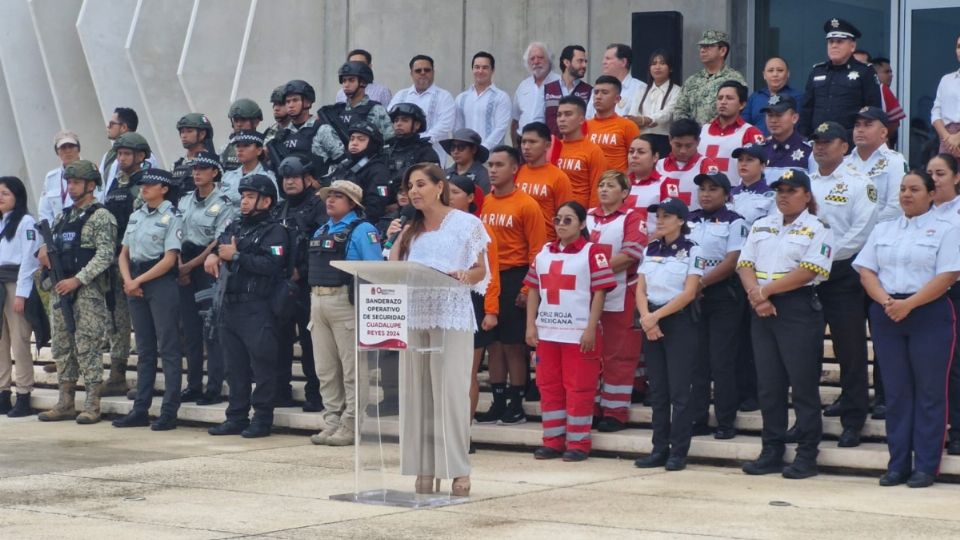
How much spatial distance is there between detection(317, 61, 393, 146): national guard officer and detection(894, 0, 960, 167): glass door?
5283 mm

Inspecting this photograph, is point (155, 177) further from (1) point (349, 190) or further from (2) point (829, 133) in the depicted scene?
(2) point (829, 133)

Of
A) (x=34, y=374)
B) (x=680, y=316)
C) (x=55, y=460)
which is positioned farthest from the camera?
(x=34, y=374)

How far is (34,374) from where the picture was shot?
13992 millimetres

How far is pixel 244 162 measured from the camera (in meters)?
12.2

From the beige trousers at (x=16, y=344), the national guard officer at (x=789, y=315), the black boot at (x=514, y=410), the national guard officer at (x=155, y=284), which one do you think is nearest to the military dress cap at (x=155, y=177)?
the national guard officer at (x=155, y=284)

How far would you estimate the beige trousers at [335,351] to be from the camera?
421 inches

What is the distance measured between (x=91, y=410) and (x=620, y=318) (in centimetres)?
506

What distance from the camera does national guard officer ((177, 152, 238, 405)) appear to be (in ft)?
39.8

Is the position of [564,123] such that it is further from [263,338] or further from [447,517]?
[447,517]

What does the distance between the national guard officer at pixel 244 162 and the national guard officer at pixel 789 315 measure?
15.2 ft

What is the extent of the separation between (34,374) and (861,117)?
28.1 ft

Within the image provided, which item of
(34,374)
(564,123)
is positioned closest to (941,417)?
(564,123)

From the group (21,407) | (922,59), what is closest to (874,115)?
(922,59)

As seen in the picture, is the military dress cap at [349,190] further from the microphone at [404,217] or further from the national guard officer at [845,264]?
the national guard officer at [845,264]
